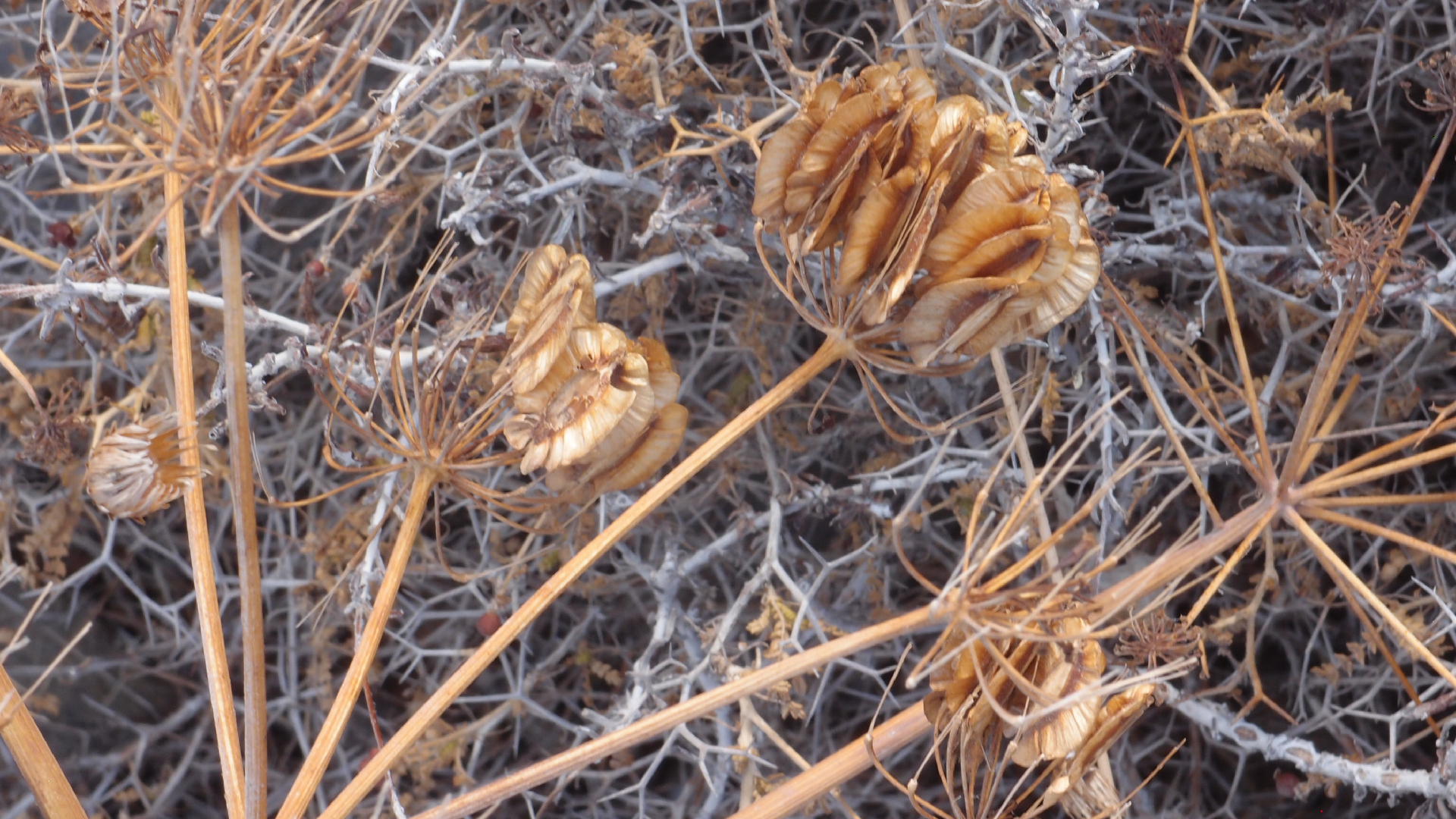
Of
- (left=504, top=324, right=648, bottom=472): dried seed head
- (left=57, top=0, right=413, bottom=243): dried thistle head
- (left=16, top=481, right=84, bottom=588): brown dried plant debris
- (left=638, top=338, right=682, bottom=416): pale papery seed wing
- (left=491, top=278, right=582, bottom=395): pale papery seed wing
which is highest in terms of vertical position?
(left=57, top=0, right=413, bottom=243): dried thistle head

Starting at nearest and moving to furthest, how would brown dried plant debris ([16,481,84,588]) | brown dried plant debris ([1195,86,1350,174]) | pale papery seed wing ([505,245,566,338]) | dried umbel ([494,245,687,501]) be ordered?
dried umbel ([494,245,687,501]), pale papery seed wing ([505,245,566,338]), brown dried plant debris ([1195,86,1350,174]), brown dried plant debris ([16,481,84,588])

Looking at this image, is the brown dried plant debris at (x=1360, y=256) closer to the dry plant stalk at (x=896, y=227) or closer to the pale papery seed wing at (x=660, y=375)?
the dry plant stalk at (x=896, y=227)

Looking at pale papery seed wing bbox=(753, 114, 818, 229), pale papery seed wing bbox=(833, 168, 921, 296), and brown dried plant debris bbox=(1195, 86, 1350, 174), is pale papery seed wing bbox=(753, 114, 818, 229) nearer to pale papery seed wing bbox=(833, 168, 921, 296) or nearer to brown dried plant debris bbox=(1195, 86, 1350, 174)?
pale papery seed wing bbox=(833, 168, 921, 296)

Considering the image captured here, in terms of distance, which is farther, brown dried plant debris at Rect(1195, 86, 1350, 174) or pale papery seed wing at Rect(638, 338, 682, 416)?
brown dried plant debris at Rect(1195, 86, 1350, 174)

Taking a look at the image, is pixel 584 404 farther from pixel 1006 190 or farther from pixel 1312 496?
pixel 1312 496

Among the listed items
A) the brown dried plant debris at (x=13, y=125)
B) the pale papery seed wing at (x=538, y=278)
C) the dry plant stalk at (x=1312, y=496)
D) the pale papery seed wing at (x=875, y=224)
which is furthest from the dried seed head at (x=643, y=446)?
the brown dried plant debris at (x=13, y=125)

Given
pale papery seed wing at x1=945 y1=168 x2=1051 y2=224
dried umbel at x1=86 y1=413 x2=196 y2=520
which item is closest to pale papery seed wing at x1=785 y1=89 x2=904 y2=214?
pale papery seed wing at x1=945 y1=168 x2=1051 y2=224

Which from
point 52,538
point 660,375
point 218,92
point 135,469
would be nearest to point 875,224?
point 660,375

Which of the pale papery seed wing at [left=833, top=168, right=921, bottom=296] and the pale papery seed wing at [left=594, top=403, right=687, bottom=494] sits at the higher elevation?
the pale papery seed wing at [left=833, top=168, right=921, bottom=296]
